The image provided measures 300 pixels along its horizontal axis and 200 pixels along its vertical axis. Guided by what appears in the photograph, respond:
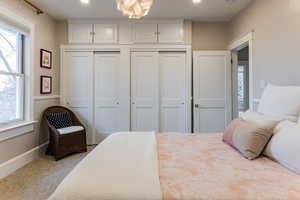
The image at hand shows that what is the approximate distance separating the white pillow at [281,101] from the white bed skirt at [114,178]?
1209 mm

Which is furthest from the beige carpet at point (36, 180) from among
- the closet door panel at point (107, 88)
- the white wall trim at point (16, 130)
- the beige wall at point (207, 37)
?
the beige wall at point (207, 37)

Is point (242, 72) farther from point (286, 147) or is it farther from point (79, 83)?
point (286, 147)

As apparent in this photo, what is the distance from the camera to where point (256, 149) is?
140 centimetres

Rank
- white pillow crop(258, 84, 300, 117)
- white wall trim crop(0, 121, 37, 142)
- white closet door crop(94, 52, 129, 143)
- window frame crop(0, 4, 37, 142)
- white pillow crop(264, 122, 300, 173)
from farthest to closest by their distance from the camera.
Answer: white closet door crop(94, 52, 129, 143), window frame crop(0, 4, 37, 142), white wall trim crop(0, 121, 37, 142), white pillow crop(258, 84, 300, 117), white pillow crop(264, 122, 300, 173)

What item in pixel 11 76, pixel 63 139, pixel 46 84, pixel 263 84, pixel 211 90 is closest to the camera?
pixel 263 84

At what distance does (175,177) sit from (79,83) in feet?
10.9

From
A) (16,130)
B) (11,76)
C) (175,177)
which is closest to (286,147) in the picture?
(175,177)

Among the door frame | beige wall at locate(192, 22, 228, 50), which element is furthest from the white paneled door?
the door frame

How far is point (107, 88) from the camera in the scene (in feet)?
12.8

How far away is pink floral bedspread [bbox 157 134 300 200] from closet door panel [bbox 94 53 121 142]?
242 centimetres

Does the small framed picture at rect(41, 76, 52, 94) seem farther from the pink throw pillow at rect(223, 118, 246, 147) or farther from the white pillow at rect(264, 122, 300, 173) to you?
the white pillow at rect(264, 122, 300, 173)

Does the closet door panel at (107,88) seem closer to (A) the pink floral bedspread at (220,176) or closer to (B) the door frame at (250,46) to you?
(B) the door frame at (250,46)

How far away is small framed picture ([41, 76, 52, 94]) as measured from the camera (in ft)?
11.1

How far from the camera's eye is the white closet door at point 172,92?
3885mm
